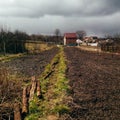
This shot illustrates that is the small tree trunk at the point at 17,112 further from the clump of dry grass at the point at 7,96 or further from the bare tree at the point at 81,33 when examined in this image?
the bare tree at the point at 81,33

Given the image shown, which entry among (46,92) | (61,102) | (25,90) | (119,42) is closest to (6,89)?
(25,90)

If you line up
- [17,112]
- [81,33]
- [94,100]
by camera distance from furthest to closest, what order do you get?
[81,33], [94,100], [17,112]

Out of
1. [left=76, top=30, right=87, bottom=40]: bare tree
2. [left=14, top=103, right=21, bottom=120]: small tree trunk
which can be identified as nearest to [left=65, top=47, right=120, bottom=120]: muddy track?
[left=14, top=103, right=21, bottom=120]: small tree trunk

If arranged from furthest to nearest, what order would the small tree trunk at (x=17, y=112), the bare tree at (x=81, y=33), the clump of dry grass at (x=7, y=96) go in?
the bare tree at (x=81, y=33), the clump of dry grass at (x=7, y=96), the small tree trunk at (x=17, y=112)

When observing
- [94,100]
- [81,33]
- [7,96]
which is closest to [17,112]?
[7,96]

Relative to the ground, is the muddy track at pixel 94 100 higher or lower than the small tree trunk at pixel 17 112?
higher

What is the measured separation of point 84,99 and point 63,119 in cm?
243

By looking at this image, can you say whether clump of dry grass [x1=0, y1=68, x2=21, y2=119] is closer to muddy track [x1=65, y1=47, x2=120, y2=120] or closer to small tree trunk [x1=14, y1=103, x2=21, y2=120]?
small tree trunk [x1=14, y1=103, x2=21, y2=120]

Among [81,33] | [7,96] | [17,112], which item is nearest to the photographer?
[17,112]

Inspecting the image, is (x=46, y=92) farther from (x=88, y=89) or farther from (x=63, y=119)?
(x=63, y=119)

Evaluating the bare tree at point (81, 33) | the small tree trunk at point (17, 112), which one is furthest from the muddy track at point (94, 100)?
the bare tree at point (81, 33)

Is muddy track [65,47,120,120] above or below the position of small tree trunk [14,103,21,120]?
A: above

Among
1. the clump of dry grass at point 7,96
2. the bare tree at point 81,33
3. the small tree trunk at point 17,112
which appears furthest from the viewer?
the bare tree at point 81,33

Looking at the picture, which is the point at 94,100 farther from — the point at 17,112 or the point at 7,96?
the point at 7,96
